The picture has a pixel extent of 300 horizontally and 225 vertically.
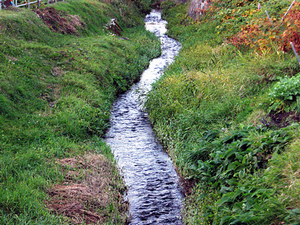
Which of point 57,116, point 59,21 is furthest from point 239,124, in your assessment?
point 59,21

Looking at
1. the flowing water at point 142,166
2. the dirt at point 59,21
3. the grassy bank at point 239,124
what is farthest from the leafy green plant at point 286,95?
the dirt at point 59,21

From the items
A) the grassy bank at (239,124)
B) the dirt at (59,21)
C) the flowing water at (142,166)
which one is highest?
the dirt at (59,21)

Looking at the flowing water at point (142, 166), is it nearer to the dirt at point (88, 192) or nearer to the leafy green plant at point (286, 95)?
the dirt at point (88, 192)

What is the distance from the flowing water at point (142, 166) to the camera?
5829 mm

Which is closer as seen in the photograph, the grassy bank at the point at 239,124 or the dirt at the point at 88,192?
the grassy bank at the point at 239,124

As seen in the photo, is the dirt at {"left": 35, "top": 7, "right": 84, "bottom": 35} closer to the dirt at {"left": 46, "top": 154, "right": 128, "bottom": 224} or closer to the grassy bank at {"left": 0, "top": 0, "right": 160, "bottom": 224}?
the grassy bank at {"left": 0, "top": 0, "right": 160, "bottom": 224}

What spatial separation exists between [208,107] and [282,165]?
414cm

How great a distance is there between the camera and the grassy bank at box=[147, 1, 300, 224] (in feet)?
14.6

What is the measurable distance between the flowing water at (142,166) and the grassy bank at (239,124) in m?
0.35

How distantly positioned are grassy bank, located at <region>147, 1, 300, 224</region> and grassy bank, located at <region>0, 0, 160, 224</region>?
1873mm

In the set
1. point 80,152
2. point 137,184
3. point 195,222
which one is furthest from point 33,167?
point 195,222

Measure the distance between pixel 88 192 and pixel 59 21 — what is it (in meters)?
13.4

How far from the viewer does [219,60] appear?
11.9m

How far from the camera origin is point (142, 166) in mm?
7473
